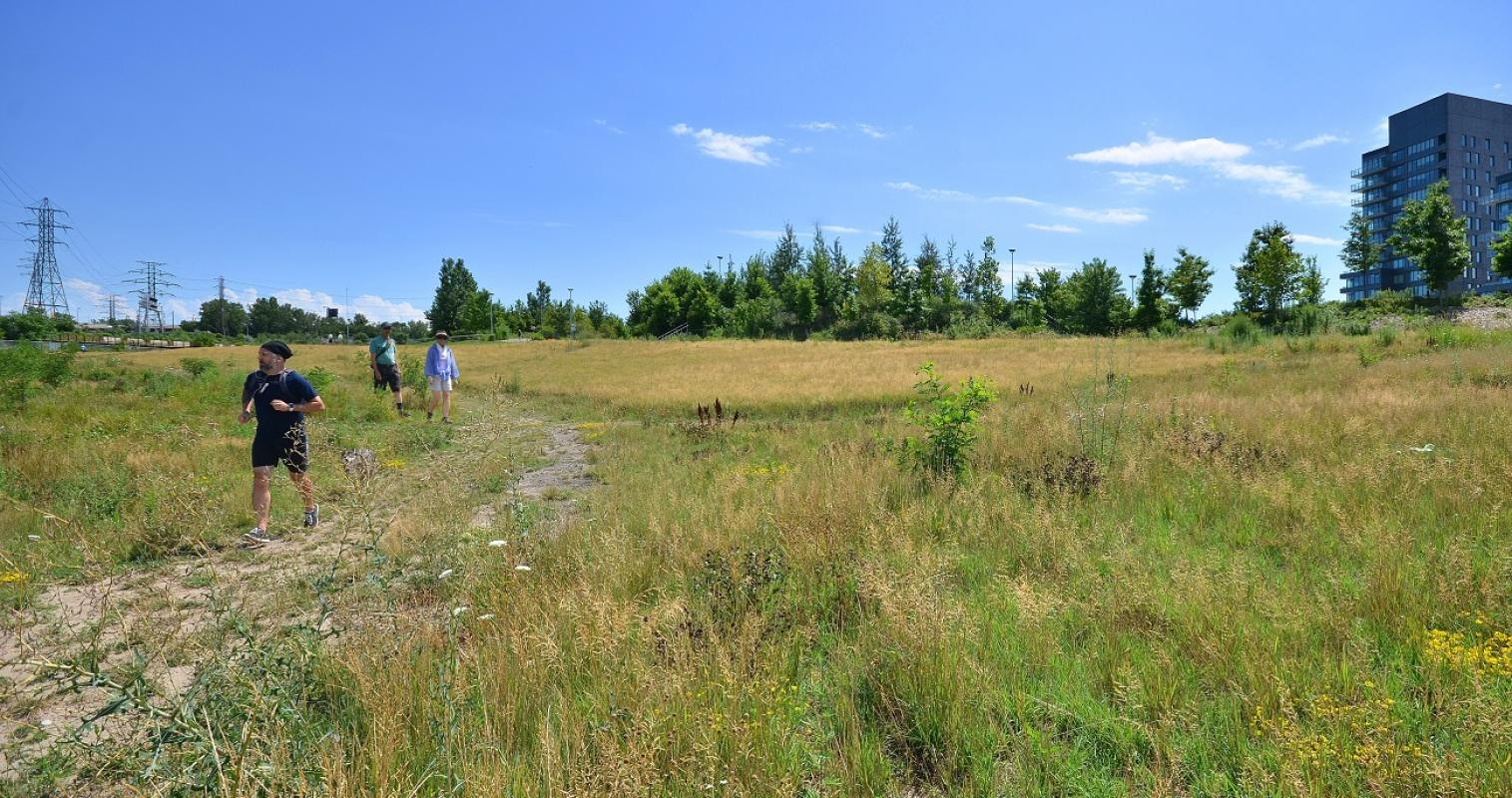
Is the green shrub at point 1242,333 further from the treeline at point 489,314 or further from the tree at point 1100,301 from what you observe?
the treeline at point 489,314

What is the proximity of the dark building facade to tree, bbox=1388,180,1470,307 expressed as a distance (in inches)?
2212

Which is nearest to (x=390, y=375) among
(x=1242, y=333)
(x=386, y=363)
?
(x=386, y=363)

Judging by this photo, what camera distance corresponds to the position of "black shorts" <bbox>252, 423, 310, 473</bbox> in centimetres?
719

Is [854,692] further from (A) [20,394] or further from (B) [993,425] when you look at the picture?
(A) [20,394]

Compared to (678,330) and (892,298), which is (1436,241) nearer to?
(892,298)

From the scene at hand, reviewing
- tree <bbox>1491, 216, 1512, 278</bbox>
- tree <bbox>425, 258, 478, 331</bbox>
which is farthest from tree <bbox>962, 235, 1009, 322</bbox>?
tree <bbox>425, 258, 478, 331</bbox>

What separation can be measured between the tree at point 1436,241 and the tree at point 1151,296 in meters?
20.0

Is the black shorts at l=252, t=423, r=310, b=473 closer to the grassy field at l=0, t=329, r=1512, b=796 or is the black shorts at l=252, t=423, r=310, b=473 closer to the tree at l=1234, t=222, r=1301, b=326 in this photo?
the grassy field at l=0, t=329, r=1512, b=796

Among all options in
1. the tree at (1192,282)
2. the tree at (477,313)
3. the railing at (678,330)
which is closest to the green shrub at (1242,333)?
the tree at (1192,282)


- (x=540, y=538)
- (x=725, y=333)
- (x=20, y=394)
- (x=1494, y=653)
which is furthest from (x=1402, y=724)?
(x=725, y=333)

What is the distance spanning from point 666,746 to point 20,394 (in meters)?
20.2

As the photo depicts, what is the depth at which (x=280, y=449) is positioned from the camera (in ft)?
24.2

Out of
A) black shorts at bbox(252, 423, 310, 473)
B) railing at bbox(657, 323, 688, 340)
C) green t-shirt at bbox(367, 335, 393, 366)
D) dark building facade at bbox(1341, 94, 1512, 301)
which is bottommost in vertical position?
black shorts at bbox(252, 423, 310, 473)

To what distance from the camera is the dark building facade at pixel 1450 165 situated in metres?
108
